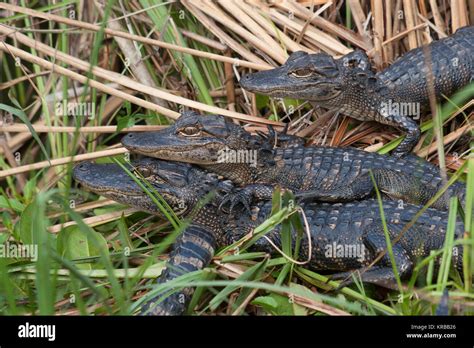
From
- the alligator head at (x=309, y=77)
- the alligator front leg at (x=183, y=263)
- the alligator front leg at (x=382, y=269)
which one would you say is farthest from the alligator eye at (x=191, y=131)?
the alligator front leg at (x=382, y=269)

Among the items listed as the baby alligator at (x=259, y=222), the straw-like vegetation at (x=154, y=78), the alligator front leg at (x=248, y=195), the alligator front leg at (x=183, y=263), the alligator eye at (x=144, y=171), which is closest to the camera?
the alligator front leg at (x=183, y=263)

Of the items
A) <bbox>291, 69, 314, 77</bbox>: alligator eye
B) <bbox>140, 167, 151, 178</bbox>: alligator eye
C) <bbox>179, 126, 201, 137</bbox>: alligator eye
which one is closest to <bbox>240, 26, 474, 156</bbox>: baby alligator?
<bbox>291, 69, 314, 77</bbox>: alligator eye

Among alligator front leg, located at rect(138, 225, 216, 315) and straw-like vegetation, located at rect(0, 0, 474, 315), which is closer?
alligator front leg, located at rect(138, 225, 216, 315)

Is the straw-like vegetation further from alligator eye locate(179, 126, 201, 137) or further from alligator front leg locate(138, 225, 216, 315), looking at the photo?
alligator eye locate(179, 126, 201, 137)

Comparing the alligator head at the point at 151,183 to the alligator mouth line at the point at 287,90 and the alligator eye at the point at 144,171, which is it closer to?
the alligator eye at the point at 144,171

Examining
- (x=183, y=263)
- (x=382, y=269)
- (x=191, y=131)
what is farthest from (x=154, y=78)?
(x=382, y=269)

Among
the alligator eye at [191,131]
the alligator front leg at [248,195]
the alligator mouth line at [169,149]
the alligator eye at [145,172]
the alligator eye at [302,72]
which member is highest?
the alligator eye at [302,72]
